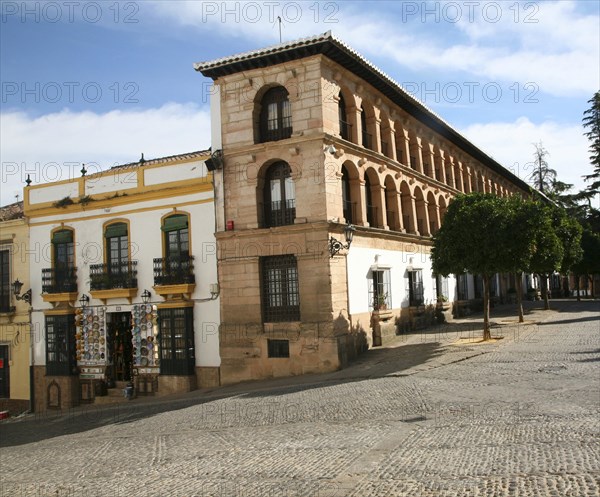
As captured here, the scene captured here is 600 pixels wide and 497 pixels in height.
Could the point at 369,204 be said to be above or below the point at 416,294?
above

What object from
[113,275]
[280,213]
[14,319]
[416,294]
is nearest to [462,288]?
[416,294]

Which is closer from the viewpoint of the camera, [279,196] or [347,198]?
[279,196]

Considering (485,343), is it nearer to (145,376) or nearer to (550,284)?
(145,376)

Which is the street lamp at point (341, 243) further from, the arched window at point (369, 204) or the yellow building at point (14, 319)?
the yellow building at point (14, 319)

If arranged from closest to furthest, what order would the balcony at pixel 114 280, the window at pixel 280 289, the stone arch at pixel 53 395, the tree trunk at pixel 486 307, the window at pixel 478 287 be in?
1. the window at pixel 280 289
2. the tree trunk at pixel 486 307
3. the balcony at pixel 114 280
4. the stone arch at pixel 53 395
5. the window at pixel 478 287

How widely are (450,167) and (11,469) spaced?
915 inches

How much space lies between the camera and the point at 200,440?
442 inches

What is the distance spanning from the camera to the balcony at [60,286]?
834 inches

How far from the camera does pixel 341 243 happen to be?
17438 millimetres

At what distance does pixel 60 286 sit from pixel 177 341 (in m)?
5.45

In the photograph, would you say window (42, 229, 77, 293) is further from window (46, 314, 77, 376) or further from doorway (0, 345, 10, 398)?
doorway (0, 345, 10, 398)

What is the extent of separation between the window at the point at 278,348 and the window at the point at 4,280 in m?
11.5

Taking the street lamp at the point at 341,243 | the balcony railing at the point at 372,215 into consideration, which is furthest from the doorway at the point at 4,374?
the balcony railing at the point at 372,215

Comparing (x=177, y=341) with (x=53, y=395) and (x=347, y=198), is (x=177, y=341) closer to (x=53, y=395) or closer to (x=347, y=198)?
(x=53, y=395)
